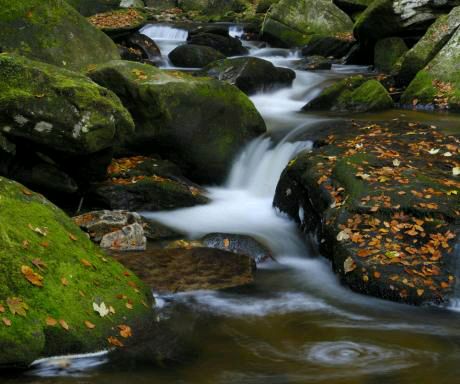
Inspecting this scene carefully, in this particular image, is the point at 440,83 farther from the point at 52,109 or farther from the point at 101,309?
the point at 101,309

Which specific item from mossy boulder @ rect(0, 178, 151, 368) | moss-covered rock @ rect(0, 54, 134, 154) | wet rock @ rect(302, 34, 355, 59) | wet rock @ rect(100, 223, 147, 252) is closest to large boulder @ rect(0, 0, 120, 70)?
moss-covered rock @ rect(0, 54, 134, 154)

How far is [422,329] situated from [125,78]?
6.37m

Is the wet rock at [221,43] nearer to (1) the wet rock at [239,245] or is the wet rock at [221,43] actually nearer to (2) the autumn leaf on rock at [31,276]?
(1) the wet rock at [239,245]

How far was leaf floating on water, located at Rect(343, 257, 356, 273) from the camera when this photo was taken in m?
6.57

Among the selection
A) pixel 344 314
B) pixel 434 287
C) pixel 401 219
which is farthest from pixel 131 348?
pixel 401 219

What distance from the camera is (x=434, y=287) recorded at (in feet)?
20.1

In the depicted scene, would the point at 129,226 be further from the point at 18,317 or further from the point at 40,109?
the point at 18,317

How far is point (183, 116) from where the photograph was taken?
1039cm

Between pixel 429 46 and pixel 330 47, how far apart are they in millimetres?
5924

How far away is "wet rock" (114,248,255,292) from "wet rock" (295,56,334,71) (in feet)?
39.4

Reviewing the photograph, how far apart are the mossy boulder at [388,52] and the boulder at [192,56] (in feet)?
16.0

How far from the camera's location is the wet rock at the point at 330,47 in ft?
67.5

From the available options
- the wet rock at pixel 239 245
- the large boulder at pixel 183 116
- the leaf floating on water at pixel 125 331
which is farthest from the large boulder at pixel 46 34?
the leaf floating on water at pixel 125 331

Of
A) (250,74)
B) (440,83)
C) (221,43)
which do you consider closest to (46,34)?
(250,74)
